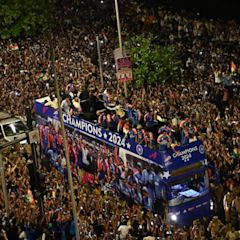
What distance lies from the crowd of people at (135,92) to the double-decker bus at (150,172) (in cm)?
44

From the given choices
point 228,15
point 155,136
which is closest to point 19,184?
point 155,136

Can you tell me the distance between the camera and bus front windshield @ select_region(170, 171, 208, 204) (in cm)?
1942

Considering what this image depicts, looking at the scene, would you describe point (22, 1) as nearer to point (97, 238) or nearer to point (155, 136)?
point (155, 136)

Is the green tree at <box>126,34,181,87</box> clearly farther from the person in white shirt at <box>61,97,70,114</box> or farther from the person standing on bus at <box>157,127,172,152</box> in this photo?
the person standing on bus at <box>157,127,172,152</box>

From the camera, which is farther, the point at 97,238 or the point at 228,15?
the point at 228,15

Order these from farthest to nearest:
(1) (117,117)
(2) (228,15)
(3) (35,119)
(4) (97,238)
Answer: (2) (228,15), (3) (35,119), (1) (117,117), (4) (97,238)

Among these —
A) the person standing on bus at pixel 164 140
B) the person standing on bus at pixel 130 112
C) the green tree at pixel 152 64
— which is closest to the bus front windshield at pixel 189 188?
the person standing on bus at pixel 164 140

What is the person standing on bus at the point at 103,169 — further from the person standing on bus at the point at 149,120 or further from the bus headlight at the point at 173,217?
the bus headlight at the point at 173,217

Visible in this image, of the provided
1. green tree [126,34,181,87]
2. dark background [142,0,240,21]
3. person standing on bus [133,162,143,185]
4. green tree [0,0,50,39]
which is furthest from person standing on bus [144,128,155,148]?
dark background [142,0,240,21]

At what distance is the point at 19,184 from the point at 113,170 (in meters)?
2.85

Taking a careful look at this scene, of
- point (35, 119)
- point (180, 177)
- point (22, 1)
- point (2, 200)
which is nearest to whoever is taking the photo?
point (180, 177)

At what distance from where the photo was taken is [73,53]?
118 ft

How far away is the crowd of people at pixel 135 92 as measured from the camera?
18.6m

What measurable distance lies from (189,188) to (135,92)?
30.3 feet
